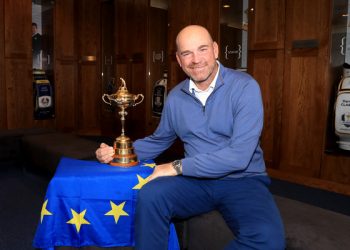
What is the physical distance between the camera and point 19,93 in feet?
18.1

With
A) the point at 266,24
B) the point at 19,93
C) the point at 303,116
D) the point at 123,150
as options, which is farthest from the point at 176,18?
the point at 123,150

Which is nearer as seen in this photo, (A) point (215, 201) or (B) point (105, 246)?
(A) point (215, 201)

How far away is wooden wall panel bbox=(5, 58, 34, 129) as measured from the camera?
5.41 m

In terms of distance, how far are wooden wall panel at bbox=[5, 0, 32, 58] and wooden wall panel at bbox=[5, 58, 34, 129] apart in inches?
5.2

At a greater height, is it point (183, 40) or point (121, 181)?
point (183, 40)

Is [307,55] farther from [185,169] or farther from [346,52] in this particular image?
[185,169]

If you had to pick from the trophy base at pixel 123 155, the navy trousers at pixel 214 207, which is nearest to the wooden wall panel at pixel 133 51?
the trophy base at pixel 123 155

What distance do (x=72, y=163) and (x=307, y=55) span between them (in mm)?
2436

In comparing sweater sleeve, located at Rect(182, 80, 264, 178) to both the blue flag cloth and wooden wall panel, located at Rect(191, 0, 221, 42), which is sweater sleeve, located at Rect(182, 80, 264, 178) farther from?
wooden wall panel, located at Rect(191, 0, 221, 42)

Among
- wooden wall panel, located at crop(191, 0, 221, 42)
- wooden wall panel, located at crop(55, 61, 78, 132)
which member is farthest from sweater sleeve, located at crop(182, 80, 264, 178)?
wooden wall panel, located at crop(55, 61, 78, 132)

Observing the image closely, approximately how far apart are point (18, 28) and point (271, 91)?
12.6 ft

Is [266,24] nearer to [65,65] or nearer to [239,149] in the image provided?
[239,149]

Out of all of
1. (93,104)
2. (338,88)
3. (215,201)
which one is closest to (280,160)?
(338,88)

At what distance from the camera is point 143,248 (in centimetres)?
137
